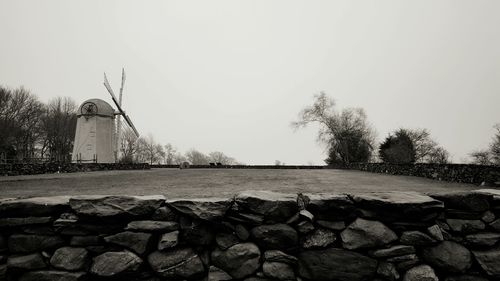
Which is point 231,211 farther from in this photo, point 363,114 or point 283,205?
point 363,114

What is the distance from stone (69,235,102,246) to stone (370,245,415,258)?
3518 mm

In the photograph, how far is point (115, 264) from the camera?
11.8 feet

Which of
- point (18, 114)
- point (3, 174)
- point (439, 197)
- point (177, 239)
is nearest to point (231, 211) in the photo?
point (177, 239)

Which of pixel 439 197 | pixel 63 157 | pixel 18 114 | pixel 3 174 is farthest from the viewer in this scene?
pixel 63 157

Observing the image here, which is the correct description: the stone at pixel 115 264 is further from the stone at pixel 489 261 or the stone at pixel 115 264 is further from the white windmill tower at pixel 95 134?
the white windmill tower at pixel 95 134

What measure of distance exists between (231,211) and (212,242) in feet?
1.56

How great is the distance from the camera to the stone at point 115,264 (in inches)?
141

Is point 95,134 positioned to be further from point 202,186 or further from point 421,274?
point 421,274

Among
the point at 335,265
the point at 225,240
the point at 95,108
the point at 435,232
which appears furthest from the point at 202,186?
the point at 95,108

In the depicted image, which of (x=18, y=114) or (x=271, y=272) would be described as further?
(x=18, y=114)

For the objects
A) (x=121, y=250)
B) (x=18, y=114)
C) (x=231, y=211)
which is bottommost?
(x=121, y=250)

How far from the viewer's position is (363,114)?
49.8 meters

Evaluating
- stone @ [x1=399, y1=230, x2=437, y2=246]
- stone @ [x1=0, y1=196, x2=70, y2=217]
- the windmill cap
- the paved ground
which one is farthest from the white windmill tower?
stone @ [x1=399, y1=230, x2=437, y2=246]

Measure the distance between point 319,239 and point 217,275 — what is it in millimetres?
1365
